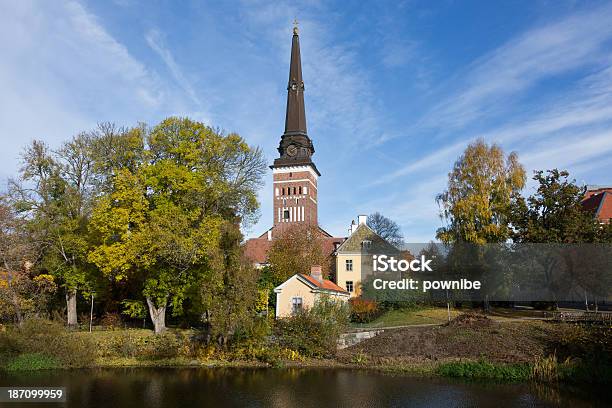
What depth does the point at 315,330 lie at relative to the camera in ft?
80.0

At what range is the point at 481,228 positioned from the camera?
34.7 metres

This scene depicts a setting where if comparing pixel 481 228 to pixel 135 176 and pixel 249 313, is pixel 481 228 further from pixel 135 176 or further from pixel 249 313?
pixel 135 176

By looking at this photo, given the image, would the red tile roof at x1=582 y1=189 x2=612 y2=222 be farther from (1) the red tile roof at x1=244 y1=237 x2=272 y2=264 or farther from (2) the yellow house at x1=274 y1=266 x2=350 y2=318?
(1) the red tile roof at x1=244 y1=237 x2=272 y2=264

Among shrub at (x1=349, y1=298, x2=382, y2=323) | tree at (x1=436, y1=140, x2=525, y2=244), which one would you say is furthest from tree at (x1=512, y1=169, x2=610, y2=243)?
shrub at (x1=349, y1=298, x2=382, y2=323)

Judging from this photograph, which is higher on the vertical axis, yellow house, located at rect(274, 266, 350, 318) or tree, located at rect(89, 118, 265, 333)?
tree, located at rect(89, 118, 265, 333)

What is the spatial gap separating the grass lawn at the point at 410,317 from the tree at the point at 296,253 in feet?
23.1

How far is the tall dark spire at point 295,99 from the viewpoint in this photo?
56.2m

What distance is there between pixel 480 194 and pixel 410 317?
10.2 m

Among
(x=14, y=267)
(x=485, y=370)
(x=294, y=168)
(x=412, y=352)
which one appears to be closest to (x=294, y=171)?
(x=294, y=168)

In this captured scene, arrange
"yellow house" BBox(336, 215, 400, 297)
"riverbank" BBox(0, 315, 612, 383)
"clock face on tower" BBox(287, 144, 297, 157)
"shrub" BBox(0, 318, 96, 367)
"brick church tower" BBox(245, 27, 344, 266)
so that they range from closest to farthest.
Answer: "riverbank" BBox(0, 315, 612, 383)
"shrub" BBox(0, 318, 96, 367)
"yellow house" BBox(336, 215, 400, 297)
"brick church tower" BBox(245, 27, 344, 266)
"clock face on tower" BBox(287, 144, 297, 157)

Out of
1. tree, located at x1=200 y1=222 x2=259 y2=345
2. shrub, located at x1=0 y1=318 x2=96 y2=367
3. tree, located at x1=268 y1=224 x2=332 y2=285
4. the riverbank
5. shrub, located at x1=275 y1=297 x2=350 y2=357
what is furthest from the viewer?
tree, located at x1=268 y1=224 x2=332 y2=285

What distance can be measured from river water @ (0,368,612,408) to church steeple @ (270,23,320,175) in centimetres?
3684

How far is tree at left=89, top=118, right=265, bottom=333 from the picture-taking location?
28078mm

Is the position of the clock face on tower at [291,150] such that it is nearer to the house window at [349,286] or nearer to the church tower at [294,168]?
the church tower at [294,168]
